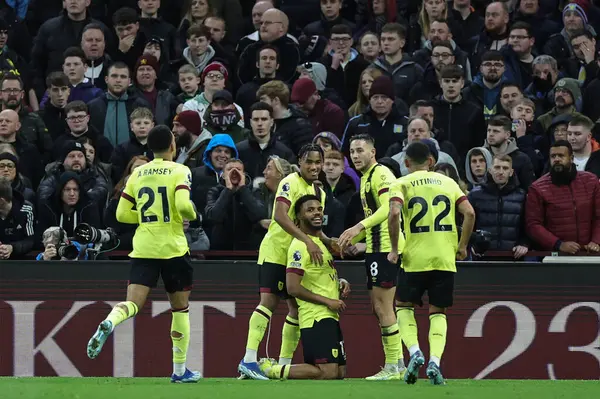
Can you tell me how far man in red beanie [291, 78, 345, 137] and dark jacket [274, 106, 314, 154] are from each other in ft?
1.40

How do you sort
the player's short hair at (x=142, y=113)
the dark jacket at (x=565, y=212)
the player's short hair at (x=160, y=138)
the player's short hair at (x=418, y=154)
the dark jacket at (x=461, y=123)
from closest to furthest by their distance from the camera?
the player's short hair at (x=160, y=138)
the player's short hair at (x=418, y=154)
the dark jacket at (x=565, y=212)
the player's short hair at (x=142, y=113)
the dark jacket at (x=461, y=123)

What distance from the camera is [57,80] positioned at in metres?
17.4

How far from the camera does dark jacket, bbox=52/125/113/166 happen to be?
16703 millimetres

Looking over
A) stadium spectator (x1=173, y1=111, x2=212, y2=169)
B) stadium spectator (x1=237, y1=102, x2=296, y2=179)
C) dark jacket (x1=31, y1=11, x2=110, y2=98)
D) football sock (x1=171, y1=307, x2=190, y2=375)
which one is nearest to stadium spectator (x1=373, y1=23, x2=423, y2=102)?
stadium spectator (x1=237, y1=102, x2=296, y2=179)

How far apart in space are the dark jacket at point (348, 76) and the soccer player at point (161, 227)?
6701 mm

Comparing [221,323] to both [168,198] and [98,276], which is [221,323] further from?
[168,198]

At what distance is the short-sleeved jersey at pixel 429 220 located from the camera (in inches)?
491

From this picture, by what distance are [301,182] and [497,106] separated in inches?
205

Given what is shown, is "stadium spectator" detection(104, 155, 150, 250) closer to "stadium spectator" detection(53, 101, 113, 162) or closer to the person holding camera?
the person holding camera

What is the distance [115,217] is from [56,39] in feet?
15.4

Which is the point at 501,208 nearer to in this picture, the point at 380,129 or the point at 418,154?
the point at 380,129

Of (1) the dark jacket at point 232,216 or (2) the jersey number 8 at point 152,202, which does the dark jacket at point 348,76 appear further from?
(2) the jersey number 8 at point 152,202

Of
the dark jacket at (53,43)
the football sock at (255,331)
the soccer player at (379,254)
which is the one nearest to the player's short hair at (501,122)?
the soccer player at (379,254)

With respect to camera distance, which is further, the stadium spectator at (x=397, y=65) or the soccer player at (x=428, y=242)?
the stadium spectator at (x=397, y=65)
